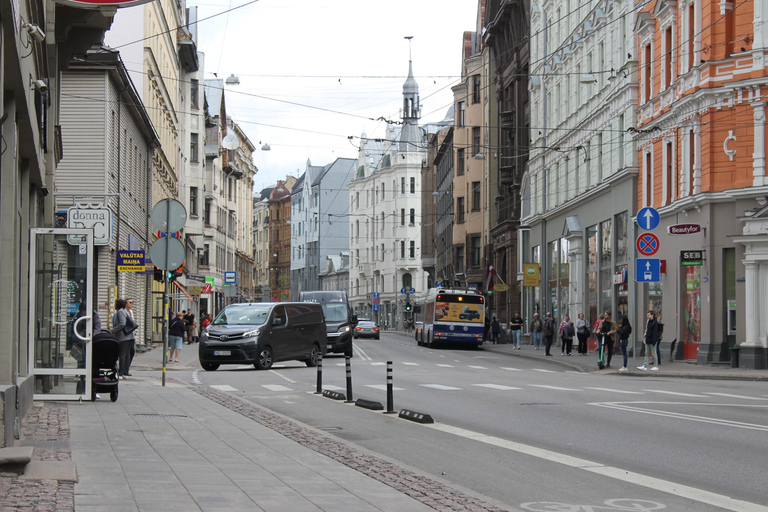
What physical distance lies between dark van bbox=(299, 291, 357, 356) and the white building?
66.3 meters

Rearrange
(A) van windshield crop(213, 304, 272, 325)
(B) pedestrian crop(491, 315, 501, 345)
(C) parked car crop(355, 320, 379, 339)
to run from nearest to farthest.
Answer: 1. (A) van windshield crop(213, 304, 272, 325)
2. (B) pedestrian crop(491, 315, 501, 345)
3. (C) parked car crop(355, 320, 379, 339)

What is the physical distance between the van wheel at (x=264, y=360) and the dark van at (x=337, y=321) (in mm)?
6995

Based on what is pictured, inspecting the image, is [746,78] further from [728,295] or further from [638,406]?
[638,406]

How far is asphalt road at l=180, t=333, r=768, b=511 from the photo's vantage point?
29.6 feet

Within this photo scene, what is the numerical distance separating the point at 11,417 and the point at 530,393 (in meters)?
12.6

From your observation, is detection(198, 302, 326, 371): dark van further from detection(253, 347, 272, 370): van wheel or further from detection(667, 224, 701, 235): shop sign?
detection(667, 224, 701, 235): shop sign

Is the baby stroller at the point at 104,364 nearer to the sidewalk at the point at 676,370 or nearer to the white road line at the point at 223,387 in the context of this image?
the white road line at the point at 223,387

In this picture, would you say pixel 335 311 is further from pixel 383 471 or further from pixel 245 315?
pixel 383 471

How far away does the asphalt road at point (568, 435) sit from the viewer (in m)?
9.02

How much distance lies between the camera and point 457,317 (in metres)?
52.7

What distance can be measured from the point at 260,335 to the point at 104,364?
1160 centimetres

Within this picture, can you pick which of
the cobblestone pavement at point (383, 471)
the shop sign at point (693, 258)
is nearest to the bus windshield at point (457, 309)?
the shop sign at point (693, 258)

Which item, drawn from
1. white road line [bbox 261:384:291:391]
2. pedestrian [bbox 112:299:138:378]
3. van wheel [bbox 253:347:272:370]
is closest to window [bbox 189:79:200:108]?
van wheel [bbox 253:347:272:370]

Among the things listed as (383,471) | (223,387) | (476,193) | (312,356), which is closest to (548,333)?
(312,356)
